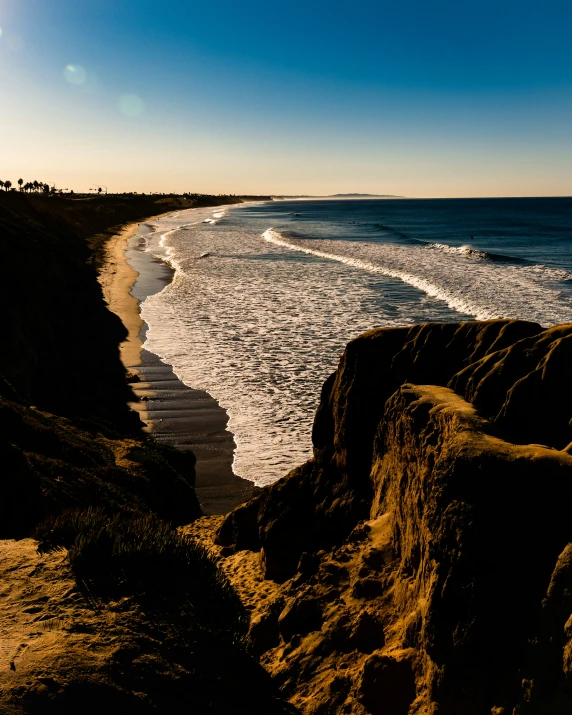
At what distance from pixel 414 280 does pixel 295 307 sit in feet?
38.3

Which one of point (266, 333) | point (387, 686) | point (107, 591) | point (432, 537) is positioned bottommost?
point (387, 686)

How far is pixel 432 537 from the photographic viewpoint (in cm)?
515

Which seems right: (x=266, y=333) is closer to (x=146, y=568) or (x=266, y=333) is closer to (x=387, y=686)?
(x=146, y=568)

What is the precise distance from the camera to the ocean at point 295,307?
1670 centimetres

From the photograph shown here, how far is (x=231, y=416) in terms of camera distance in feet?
53.6

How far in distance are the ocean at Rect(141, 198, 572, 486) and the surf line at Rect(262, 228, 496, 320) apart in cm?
8

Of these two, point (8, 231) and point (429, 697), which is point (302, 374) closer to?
point (429, 697)

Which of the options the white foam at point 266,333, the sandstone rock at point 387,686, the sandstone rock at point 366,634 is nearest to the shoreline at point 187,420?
the white foam at point 266,333

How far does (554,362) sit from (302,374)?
13.7m

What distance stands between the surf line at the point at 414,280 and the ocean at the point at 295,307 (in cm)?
8

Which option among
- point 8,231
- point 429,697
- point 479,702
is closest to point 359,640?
point 429,697

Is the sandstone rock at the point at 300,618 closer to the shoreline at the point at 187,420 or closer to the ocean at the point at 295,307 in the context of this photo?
the shoreline at the point at 187,420

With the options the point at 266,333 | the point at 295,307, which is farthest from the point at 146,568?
the point at 295,307

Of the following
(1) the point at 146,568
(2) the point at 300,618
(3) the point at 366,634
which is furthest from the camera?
(2) the point at 300,618
